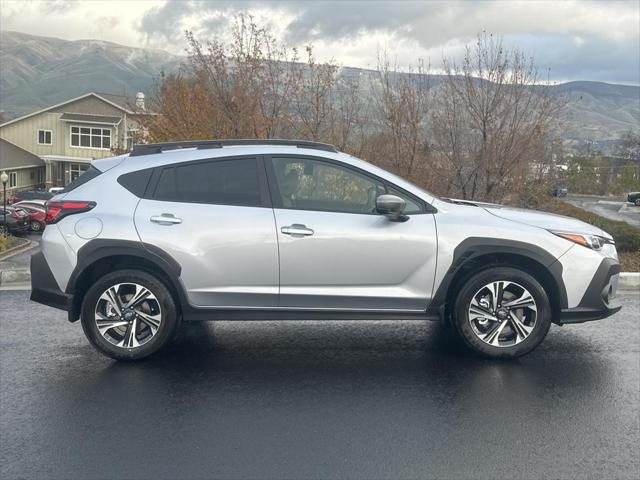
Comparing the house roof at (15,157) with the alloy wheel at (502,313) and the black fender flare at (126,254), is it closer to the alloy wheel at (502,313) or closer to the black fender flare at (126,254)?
the black fender flare at (126,254)

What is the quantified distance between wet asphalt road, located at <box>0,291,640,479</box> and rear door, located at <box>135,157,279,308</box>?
60 cm

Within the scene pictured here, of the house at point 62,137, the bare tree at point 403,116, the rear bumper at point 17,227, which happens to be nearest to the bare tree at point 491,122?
the bare tree at point 403,116

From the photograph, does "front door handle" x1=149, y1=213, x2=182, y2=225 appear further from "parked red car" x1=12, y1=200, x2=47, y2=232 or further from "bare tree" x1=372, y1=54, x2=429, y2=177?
"parked red car" x1=12, y1=200, x2=47, y2=232

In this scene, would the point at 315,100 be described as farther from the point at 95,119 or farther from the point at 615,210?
the point at 95,119

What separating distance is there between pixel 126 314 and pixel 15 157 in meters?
64.0

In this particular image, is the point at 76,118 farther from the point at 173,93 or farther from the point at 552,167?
the point at 552,167

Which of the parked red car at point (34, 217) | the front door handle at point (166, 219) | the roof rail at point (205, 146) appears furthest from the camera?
the parked red car at point (34, 217)

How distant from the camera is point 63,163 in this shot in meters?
66.1

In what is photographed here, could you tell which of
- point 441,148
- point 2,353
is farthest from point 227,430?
point 441,148

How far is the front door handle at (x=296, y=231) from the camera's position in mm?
5484

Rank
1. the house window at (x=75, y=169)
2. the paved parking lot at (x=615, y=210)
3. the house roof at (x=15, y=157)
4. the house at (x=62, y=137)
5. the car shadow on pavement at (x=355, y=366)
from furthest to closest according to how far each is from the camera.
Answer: the house window at (x=75, y=169)
the house at (x=62, y=137)
the house roof at (x=15, y=157)
the paved parking lot at (x=615, y=210)
the car shadow on pavement at (x=355, y=366)

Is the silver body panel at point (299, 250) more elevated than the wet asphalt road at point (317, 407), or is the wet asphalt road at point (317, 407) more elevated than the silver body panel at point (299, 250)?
the silver body panel at point (299, 250)

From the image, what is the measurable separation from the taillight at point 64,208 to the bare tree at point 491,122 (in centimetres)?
923

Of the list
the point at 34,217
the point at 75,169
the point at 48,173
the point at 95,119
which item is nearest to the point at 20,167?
the point at 48,173
